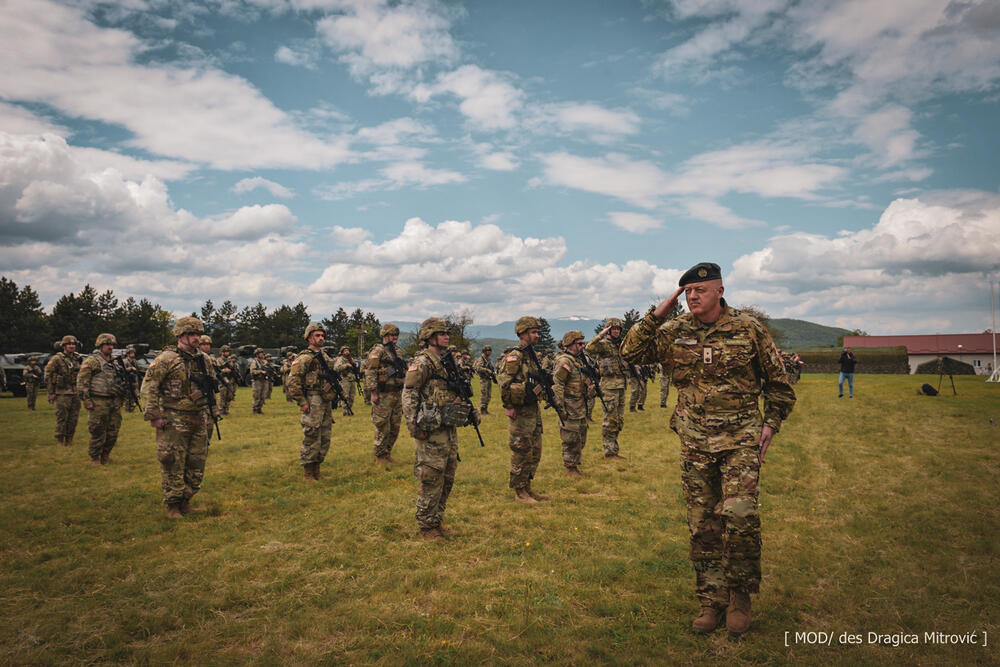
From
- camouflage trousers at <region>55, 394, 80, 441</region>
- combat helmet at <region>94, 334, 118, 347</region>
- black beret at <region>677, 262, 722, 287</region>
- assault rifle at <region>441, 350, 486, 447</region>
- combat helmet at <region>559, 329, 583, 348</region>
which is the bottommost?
camouflage trousers at <region>55, 394, 80, 441</region>

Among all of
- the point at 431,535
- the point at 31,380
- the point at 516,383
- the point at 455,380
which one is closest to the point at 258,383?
the point at 31,380

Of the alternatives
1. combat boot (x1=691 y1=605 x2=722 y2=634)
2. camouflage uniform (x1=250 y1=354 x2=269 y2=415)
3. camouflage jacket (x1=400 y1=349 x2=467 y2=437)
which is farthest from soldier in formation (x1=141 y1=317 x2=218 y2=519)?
camouflage uniform (x1=250 y1=354 x2=269 y2=415)

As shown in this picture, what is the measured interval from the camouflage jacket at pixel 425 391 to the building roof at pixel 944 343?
248 ft

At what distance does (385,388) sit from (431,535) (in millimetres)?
4927

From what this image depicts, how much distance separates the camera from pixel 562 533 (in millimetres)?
6539

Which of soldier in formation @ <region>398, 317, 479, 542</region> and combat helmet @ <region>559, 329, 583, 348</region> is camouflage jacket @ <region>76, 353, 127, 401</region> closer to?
soldier in formation @ <region>398, 317, 479, 542</region>

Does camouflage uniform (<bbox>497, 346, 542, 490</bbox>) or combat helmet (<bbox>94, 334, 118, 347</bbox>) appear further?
combat helmet (<bbox>94, 334, 118, 347</bbox>)

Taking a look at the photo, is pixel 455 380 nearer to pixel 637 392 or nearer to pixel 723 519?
pixel 723 519

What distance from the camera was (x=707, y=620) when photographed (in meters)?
4.14

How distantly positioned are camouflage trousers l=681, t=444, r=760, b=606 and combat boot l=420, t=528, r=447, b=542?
327cm

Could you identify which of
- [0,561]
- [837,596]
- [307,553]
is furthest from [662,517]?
[0,561]

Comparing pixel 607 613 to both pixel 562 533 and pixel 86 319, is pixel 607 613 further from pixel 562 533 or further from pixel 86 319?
pixel 86 319

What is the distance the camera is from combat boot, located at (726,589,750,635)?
160 inches

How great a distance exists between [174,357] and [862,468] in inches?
502
